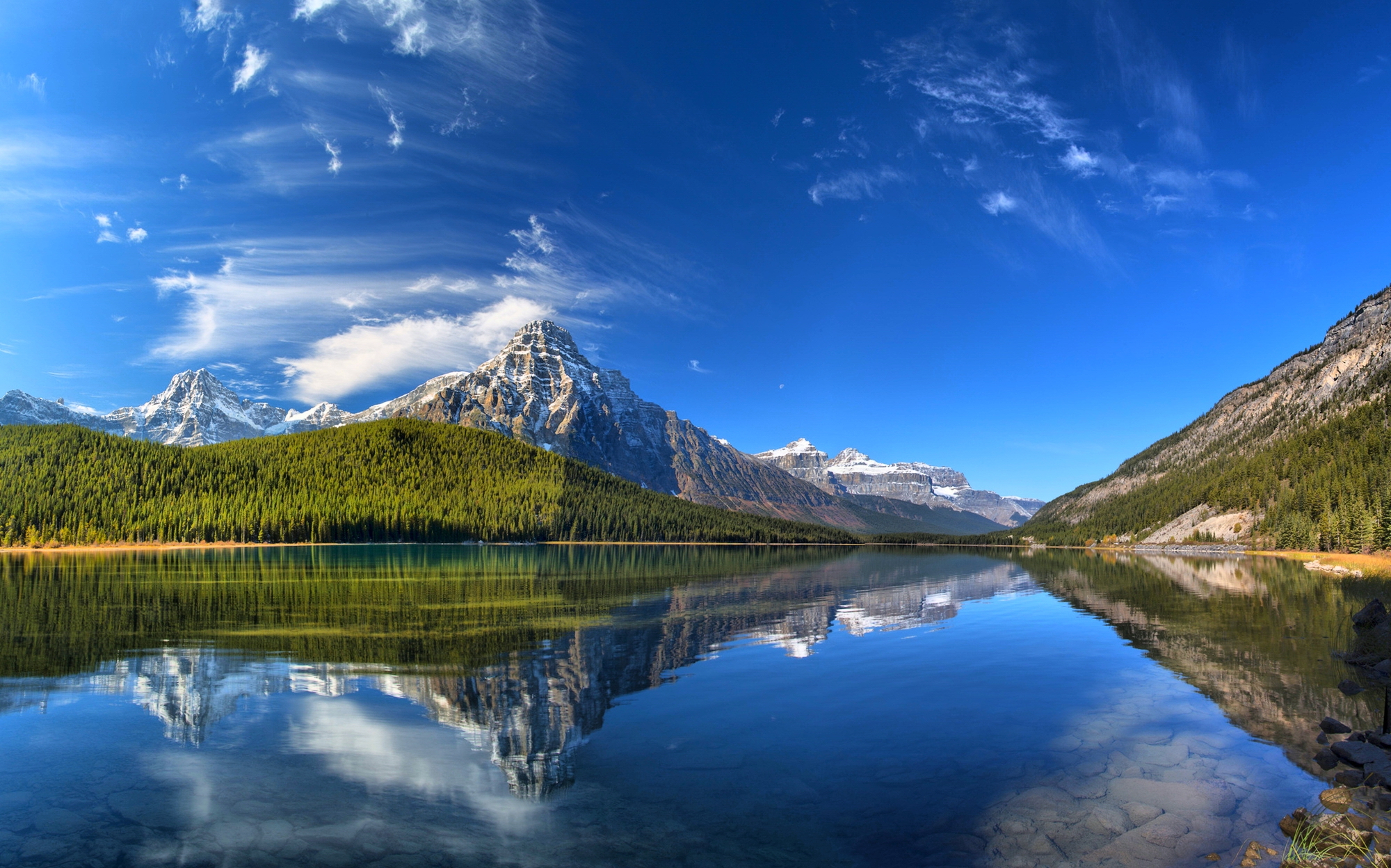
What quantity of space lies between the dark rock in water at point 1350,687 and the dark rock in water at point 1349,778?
1168 centimetres

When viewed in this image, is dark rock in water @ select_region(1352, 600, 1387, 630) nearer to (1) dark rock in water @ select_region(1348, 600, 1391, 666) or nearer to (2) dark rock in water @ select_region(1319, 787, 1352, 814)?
(1) dark rock in water @ select_region(1348, 600, 1391, 666)

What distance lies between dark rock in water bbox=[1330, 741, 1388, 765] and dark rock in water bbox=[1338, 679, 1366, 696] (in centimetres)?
958

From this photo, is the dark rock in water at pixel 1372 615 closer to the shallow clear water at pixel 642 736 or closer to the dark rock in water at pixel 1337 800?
the shallow clear water at pixel 642 736

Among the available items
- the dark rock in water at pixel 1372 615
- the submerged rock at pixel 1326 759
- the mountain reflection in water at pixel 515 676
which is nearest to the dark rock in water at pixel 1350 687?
the dark rock in water at pixel 1372 615

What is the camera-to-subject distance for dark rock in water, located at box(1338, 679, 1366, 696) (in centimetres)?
2658

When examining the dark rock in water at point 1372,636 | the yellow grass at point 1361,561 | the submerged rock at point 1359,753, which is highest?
the dark rock in water at point 1372,636

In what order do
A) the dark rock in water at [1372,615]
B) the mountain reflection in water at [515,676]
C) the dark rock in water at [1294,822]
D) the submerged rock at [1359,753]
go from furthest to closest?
1. the dark rock in water at [1372,615]
2. the mountain reflection in water at [515,676]
3. the submerged rock at [1359,753]
4. the dark rock in water at [1294,822]

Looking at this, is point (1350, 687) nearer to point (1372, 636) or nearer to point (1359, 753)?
point (1372, 636)

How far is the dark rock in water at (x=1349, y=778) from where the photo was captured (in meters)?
17.4

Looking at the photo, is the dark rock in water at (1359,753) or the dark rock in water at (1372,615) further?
the dark rock in water at (1372,615)

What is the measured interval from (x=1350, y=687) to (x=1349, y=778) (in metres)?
13.4

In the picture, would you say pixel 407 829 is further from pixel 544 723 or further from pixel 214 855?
pixel 544 723

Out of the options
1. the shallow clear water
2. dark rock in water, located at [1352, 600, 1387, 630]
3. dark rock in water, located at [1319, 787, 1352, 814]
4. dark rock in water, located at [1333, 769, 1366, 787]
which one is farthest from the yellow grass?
dark rock in water, located at [1319, 787, 1352, 814]

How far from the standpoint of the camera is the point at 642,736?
2031 centimetres
